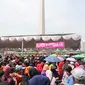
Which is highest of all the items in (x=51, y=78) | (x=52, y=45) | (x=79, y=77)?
(x=79, y=77)

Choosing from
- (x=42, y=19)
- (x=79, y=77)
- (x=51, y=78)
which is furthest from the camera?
(x=42, y=19)

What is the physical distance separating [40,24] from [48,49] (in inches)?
874

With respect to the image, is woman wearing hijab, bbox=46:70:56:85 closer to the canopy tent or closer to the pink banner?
the canopy tent

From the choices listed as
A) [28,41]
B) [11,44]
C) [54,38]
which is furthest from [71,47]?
[11,44]

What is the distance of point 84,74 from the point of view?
163 inches

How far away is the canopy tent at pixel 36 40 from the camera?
39400mm

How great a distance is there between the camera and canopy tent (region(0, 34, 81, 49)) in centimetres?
3940

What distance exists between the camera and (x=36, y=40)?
41.6 meters

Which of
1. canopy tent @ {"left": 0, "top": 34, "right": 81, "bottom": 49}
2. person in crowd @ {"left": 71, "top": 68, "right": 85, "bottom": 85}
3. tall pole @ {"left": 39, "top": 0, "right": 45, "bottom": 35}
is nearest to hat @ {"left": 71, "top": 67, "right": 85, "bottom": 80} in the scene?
person in crowd @ {"left": 71, "top": 68, "right": 85, "bottom": 85}

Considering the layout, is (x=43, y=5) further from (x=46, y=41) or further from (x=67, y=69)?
(x=67, y=69)

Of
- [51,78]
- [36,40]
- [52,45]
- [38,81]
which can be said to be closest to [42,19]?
[36,40]

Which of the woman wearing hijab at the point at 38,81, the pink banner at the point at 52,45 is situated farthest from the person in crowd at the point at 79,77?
the pink banner at the point at 52,45

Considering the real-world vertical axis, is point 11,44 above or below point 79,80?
below

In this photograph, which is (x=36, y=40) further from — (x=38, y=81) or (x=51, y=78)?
(x=38, y=81)
